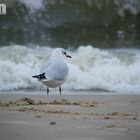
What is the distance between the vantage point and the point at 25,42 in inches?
301

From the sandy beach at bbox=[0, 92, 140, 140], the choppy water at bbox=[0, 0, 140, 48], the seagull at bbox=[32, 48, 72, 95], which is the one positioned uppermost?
the choppy water at bbox=[0, 0, 140, 48]

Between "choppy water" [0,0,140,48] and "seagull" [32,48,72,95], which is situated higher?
"choppy water" [0,0,140,48]

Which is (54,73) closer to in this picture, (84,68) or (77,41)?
(84,68)

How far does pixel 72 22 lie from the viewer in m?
8.33

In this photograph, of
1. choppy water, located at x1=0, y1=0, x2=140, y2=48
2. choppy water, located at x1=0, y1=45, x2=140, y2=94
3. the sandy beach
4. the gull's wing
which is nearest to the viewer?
the sandy beach

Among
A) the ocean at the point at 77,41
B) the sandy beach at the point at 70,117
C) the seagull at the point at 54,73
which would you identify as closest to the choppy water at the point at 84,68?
the ocean at the point at 77,41

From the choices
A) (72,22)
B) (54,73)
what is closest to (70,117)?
(54,73)

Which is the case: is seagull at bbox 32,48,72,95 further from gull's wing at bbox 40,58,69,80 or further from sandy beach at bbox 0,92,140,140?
sandy beach at bbox 0,92,140,140

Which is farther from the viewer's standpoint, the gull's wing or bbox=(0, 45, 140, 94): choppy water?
bbox=(0, 45, 140, 94): choppy water

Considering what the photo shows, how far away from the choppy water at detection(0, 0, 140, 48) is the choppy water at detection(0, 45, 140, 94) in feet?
2.38

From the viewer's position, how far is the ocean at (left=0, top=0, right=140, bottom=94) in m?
5.83

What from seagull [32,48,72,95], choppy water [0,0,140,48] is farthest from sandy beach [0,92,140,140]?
choppy water [0,0,140,48]

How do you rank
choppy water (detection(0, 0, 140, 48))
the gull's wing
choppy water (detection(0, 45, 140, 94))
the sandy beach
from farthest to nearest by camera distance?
choppy water (detection(0, 0, 140, 48)) → choppy water (detection(0, 45, 140, 94)) → the gull's wing → the sandy beach

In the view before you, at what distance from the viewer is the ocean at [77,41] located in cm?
583
